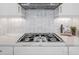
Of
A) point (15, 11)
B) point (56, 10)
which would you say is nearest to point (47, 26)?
point (56, 10)

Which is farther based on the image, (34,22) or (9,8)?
(34,22)

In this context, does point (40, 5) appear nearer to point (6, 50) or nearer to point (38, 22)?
point (38, 22)

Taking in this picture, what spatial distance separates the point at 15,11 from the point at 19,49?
28.3 inches

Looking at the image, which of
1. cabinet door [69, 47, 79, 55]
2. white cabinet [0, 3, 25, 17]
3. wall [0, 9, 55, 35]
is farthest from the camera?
wall [0, 9, 55, 35]

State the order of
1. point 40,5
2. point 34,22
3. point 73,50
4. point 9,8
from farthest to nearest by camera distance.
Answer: point 34,22
point 40,5
point 9,8
point 73,50

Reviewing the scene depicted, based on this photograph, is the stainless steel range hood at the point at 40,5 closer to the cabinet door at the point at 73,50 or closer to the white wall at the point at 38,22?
the white wall at the point at 38,22

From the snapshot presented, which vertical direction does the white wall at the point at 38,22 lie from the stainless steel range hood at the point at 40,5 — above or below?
below

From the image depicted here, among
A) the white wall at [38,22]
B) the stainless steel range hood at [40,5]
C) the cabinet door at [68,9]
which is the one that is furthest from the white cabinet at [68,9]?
the white wall at [38,22]

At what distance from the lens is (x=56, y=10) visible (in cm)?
239

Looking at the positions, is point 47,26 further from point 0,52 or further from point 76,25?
point 0,52

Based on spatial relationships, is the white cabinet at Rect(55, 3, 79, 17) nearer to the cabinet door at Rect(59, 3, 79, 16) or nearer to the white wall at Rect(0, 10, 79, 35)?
the cabinet door at Rect(59, 3, 79, 16)

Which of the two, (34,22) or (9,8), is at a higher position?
(9,8)

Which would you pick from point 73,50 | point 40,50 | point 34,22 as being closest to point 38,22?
point 34,22

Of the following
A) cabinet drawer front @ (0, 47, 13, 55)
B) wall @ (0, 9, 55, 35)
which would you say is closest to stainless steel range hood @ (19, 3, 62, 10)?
wall @ (0, 9, 55, 35)
